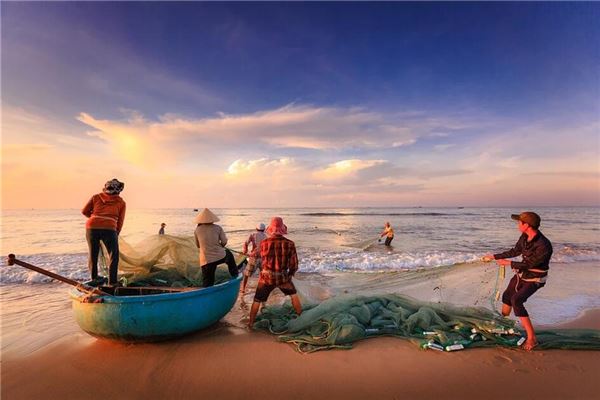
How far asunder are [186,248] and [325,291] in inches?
112

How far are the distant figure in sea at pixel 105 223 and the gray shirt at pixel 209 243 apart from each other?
1.27 metres

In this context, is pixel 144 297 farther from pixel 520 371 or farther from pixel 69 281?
pixel 520 371

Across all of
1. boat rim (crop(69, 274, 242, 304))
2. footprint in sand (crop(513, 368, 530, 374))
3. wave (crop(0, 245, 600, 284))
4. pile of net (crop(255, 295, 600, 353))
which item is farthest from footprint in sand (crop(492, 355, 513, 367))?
wave (crop(0, 245, 600, 284))

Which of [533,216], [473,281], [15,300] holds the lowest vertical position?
[15,300]

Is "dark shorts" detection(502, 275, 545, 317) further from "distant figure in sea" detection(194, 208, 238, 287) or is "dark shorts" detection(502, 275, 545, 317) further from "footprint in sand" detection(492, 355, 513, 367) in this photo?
"distant figure in sea" detection(194, 208, 238, 287)

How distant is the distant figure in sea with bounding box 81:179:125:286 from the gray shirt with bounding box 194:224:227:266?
4.17 feet

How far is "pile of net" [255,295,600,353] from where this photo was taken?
180 inches

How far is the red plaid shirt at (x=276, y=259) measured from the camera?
5207mm

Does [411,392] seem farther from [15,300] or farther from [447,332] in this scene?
[15,300]

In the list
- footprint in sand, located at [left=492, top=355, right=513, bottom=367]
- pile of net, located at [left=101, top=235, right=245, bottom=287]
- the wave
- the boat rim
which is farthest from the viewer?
the wave

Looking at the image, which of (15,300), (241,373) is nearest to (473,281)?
(241,373)

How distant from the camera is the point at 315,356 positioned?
4.36 meters

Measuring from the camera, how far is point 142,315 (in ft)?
14.4

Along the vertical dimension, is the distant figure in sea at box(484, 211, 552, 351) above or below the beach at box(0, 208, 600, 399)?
above
